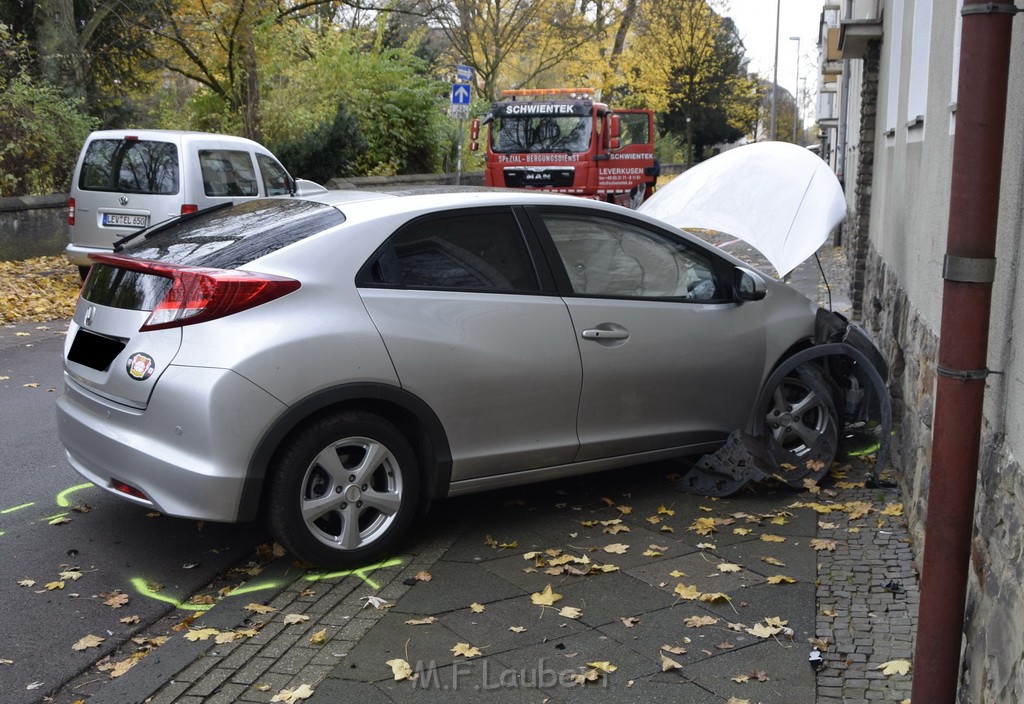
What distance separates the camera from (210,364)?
14.7 ft

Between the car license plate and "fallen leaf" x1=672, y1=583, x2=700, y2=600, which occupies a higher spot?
the car license plate

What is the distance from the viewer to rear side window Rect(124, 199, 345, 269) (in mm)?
4832

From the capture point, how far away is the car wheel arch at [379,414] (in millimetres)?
4578

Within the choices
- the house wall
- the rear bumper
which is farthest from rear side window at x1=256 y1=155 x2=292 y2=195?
the rear bumper

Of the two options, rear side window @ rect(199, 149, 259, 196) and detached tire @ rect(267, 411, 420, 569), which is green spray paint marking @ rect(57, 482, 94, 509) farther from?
rear side window @ rect(199, 149, 259, 196)

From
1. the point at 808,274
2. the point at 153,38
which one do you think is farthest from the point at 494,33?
the point at 808,274

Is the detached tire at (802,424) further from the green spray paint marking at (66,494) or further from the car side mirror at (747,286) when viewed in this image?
the green spray paint marking at (66,494)

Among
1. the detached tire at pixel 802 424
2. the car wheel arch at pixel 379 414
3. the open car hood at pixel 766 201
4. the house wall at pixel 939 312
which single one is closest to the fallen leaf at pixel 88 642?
the car wheel arch at pixel 379 414

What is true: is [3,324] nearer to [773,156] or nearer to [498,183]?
[773,156]

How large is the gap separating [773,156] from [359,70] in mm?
23153

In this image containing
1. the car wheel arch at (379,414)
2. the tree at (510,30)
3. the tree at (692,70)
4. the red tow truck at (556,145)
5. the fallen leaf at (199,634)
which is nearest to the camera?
the fallen leaf at (199,634)

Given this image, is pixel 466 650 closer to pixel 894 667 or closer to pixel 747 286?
pixel 894 667

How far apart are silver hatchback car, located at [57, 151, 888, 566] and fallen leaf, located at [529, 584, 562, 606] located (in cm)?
73

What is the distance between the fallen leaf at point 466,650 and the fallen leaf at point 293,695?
0.57 metres
